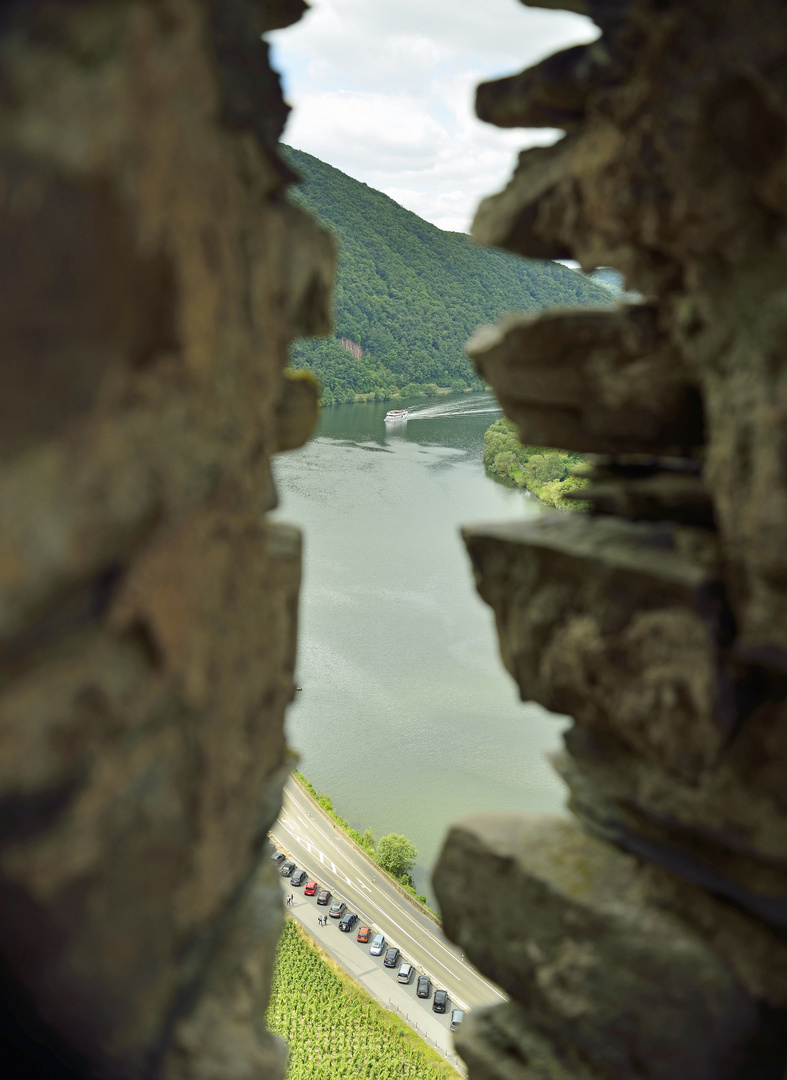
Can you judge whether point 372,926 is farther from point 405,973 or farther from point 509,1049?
point 509,1049

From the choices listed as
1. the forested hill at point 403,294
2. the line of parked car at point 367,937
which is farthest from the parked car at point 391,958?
the forested hill at point 403,294

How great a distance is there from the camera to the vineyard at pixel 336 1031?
16.6 m

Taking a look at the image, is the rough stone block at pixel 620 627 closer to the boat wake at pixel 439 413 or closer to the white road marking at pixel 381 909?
the white road marking at pixel 381 909

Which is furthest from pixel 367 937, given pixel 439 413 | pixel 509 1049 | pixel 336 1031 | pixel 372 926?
pixel 439 413

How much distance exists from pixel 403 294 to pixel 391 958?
57.8 meters

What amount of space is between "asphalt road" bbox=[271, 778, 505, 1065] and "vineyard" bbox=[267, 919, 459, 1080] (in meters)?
0.40

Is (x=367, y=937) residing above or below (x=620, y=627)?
below

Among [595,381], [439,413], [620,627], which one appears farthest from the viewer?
[439,413]

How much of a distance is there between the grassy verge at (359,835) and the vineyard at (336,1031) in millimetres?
2620

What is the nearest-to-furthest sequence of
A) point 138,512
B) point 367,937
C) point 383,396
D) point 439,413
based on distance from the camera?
1. point 138,512
2. point 367,937
3. point 439,413
4. point 383,396

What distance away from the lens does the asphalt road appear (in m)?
18.4

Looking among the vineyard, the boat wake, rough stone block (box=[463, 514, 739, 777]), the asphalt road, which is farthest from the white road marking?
the boat wake

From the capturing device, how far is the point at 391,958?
19.2 meters

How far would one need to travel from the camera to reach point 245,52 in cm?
470
